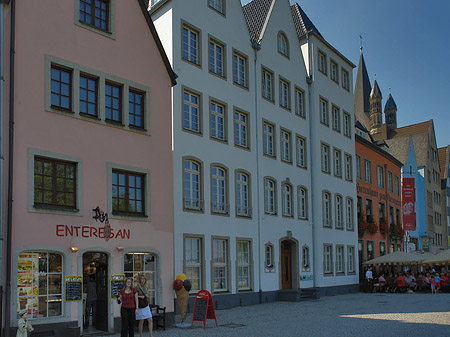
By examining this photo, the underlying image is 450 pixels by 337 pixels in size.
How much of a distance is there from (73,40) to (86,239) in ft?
18.1

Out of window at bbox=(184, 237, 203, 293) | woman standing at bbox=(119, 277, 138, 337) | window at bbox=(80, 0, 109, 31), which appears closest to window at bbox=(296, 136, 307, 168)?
window at bbox=(184, 237, 203, 293)

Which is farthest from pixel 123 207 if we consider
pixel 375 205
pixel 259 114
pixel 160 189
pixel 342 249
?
pixel 375 205

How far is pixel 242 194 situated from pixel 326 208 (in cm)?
931

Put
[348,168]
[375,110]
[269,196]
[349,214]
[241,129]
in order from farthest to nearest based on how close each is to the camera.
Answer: [375,110] < [348,168] < [349,214] < [269,196] < [241,129]

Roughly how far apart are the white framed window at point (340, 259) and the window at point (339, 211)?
1280mm

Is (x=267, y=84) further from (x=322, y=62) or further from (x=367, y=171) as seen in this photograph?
(x=367, y=171)

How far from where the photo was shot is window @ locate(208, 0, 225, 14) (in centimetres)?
2388

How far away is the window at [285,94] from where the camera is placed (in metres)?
28.5

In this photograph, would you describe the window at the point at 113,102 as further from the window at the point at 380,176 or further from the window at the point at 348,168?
the window at the point at 380,176

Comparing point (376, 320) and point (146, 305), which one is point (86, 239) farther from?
point (376, 320)

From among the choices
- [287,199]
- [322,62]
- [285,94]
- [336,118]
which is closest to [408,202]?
[336,118]

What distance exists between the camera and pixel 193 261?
21.1m

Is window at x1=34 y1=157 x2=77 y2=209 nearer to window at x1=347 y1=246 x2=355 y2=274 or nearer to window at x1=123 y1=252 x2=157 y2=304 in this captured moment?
window at x1=123 y1=252 x2=157 y2=304

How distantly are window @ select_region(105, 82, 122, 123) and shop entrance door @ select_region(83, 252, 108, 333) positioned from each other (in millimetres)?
4007
